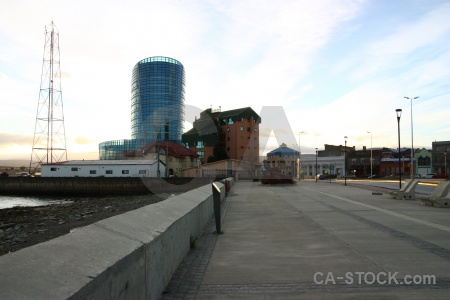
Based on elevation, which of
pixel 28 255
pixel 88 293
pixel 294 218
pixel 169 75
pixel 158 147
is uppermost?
pixel 169 75

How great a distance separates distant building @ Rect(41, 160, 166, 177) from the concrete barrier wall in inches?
2528

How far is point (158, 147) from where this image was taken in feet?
250

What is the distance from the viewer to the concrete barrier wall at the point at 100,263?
7.63 feet

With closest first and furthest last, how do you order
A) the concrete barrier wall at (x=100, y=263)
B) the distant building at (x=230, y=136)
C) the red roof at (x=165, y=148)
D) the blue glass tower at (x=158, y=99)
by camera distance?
1. the concrete barrier wall at (x=100, y=263)
2. the red roof at (x=165, y=148)
3. the blue glass tower at (x=158, y=99)
4. the distant building at (x=230, y=136)

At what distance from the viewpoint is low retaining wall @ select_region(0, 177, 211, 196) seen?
197ft

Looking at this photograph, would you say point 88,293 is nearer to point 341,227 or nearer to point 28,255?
point 28,255

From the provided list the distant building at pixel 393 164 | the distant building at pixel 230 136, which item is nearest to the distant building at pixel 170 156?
the distant building at pixel 230 136

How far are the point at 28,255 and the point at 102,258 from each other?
0.58 metres

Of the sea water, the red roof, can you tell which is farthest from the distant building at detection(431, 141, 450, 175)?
the sea water

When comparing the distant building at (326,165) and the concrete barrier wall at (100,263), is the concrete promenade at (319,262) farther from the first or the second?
the distant building at (326,165)

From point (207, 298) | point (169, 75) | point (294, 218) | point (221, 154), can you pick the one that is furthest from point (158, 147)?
point (207, 298)

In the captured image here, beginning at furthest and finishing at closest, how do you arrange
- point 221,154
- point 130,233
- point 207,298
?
point 221,154 → point 207,298 → point 130,233

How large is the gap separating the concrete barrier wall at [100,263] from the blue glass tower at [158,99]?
97010mm

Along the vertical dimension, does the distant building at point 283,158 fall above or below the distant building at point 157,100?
below
